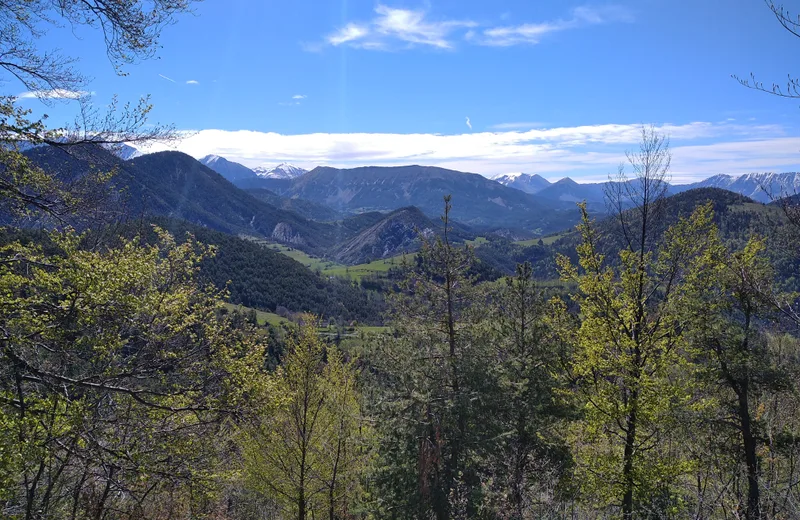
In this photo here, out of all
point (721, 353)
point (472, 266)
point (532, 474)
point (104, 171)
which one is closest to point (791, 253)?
point (721, 353)

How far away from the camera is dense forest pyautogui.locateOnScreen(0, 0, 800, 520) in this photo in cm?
771

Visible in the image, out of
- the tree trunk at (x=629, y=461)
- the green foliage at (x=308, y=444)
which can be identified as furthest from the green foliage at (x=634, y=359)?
the green foliage at (x=308, y=444)

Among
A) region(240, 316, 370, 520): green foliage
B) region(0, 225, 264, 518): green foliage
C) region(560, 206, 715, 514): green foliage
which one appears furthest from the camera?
region(240, 316, 370, 520): green foliage

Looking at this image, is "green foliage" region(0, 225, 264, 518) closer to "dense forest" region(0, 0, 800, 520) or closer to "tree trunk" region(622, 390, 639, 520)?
"dense forest" region(0, 0, 800, 520)

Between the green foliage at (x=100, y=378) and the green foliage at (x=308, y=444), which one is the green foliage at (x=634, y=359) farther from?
the green foliage at (x=100, y=378)

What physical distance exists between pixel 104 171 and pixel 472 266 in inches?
435

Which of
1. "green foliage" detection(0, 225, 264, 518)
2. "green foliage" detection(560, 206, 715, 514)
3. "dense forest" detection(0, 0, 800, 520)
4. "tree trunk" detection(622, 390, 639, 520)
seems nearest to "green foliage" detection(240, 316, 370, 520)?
"dense forest" detection(0, 0, 800, 520)

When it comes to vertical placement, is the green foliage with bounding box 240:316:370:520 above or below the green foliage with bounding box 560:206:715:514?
below

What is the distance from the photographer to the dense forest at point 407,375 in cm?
771

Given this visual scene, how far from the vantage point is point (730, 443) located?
1619cm

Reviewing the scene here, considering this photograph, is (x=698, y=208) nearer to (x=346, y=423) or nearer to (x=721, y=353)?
(x=721, y=353)

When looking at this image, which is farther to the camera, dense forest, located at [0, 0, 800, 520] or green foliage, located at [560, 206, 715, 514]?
green foliage, located at [560, 206, 715, 514]

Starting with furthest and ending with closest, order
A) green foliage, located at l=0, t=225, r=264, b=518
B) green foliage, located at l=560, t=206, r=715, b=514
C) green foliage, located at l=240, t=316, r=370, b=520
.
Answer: green foliage, located at l=240, t=316, r=370, b=520, green foliage, located at l=560, t=206, r=715, b=514, green foliage, located at l=0, t=225, r=264, b=518

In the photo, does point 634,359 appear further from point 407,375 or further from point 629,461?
point 407,375
